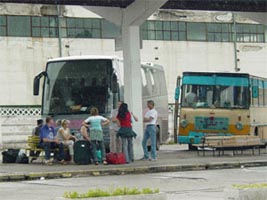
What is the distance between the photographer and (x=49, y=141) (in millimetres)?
24359

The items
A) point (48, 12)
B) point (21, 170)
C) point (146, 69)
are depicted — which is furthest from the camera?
point (48, 12)

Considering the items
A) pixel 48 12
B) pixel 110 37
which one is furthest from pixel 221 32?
pixel 48 12

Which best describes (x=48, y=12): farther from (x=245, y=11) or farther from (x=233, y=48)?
(x=245, y=11)

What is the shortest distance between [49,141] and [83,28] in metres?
19.1

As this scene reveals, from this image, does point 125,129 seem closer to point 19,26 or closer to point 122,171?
point 122,171

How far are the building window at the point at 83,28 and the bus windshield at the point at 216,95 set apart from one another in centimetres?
1199

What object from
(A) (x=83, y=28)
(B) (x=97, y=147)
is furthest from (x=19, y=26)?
(B) (x=97, y=147)

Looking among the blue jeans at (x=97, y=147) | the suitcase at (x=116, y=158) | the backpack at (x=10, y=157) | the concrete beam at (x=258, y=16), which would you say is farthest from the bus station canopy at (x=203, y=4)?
the backpack at (x=10, y=157)

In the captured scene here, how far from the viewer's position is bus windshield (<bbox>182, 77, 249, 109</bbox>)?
3111 centimetres

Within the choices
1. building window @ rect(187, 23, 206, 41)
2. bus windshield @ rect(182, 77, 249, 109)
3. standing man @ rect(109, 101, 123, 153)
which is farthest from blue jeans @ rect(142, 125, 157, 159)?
building window @ rect(187, 23, 206, 41)

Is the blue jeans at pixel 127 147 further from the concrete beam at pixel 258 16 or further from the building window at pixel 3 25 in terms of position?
the building window at pixel 3 25

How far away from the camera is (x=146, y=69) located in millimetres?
32312

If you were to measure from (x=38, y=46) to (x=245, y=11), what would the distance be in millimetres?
15639

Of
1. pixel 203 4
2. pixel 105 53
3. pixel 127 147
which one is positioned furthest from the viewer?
pixel 105 53
